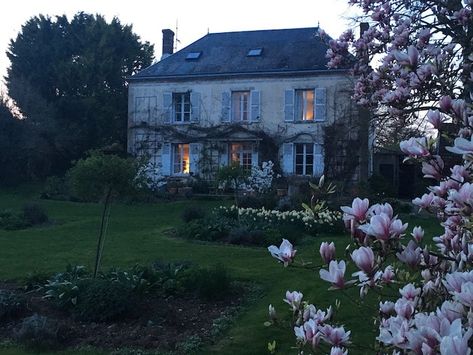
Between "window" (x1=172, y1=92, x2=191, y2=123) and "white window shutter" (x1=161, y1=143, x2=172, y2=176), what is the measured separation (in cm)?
131

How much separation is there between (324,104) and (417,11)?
16947mm

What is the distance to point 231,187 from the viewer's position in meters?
20.3

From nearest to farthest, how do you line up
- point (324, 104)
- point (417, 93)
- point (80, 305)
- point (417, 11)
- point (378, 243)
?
point (378, 243)
point (417, 93)
point (417, 11)
point (80, 305)
point (324, 104)

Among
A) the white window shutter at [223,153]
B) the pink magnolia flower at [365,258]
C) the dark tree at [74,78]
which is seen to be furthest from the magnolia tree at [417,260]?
the dark tree at [74,78]

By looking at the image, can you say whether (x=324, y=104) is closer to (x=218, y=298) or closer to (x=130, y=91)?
(x=130, y=91)

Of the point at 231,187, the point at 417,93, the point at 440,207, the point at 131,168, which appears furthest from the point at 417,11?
the point at 231,187

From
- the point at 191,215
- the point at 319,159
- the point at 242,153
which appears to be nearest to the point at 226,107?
the point at 242,153

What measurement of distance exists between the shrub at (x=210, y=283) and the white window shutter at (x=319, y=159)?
15.6m

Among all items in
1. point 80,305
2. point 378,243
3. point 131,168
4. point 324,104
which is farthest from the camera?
point 324,104

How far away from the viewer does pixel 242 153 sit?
76.5 ft

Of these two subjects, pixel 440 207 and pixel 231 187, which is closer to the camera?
pixel 440 207

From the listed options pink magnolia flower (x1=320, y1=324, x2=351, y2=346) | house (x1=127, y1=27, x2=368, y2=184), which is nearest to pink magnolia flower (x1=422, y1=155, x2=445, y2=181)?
pink magnolia flower (x1=320, y1=324, x2=351, y2=346)

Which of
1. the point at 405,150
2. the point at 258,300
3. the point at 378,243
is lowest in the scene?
the point at 258,300

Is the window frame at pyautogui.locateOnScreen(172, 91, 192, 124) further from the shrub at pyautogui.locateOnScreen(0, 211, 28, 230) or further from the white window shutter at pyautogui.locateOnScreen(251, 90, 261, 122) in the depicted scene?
the shrub at pyautogui.locateOnScreen(0, 211, 28, 230)
